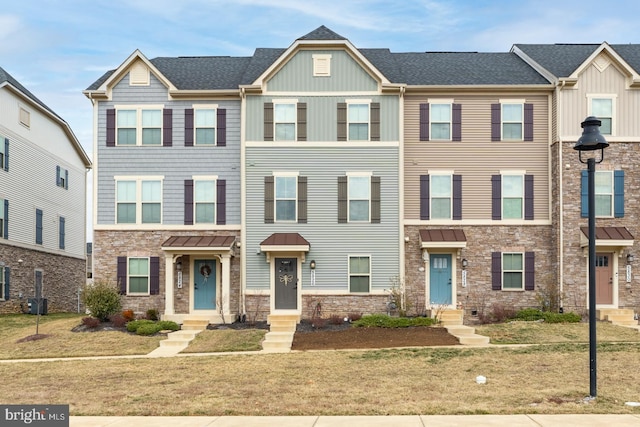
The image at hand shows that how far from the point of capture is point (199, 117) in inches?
1083

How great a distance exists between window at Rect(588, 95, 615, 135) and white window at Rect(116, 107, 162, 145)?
16066mm

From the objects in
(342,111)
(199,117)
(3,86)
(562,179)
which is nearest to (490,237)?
(562,179)

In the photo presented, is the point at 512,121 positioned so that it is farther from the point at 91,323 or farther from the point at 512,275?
the point at 91,323

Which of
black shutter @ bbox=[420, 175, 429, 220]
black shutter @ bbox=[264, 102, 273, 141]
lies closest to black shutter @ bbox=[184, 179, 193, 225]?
black shutter @ bbox=[264, 102, 273, 141]

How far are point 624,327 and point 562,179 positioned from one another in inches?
223

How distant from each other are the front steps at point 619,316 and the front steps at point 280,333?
10859 millimetres

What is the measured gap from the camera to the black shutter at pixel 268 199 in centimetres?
2667

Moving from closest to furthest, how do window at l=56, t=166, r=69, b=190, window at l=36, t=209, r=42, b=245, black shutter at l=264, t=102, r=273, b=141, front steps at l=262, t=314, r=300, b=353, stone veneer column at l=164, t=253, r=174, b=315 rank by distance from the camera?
1. front steps at l=262, t=314, r=300, b=353
2. stone veneer column at l=164, t=253, r=174, b=315
3. black shutter at l=264, t=102, r=273, b=141
4. window at l=36, t=209, r=42, b=245
5. window at l=56, t=166, r=69, b=190

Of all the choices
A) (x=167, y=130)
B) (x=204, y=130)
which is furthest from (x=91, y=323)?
(x=204, y=130)

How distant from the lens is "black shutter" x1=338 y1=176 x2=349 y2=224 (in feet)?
87.6

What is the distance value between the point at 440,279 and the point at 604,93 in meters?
9.08

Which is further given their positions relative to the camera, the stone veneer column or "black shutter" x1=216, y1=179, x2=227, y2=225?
"black shutter" x1=216, y1=179, x2=227, y2=225

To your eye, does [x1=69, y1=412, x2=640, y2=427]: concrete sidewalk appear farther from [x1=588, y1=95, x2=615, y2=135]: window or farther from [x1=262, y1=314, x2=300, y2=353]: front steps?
[x1=588, y1=95, x2=615, y2=135]: window

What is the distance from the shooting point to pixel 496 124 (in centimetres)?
2741
